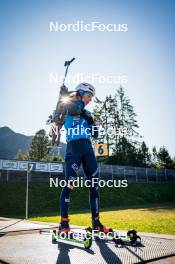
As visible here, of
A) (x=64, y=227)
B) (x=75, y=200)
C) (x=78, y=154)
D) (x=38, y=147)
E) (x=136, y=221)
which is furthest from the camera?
(x=38, y=147)

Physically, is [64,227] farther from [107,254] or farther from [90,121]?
[90,121]

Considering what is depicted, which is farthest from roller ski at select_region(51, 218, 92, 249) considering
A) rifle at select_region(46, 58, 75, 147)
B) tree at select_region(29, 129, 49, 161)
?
tree at select_region(29, 129, 49, 161)

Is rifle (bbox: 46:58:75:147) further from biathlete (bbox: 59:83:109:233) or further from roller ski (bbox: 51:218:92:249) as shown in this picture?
roller ski (bbox: 51:218:92:249)

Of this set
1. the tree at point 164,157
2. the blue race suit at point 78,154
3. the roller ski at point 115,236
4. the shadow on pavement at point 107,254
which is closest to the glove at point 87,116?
the blue race suit at point 78,154

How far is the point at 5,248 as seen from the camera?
3098 mm

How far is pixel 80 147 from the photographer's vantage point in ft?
13.1

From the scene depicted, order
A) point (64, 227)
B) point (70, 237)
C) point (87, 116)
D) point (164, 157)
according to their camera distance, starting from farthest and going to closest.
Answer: point (164, 157), point (87, 116), point (64, 227), point (70, 237)

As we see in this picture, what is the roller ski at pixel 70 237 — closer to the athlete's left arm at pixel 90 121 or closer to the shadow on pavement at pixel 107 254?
the shadow on pavement at pixel 107 254

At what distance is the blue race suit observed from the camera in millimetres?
3852

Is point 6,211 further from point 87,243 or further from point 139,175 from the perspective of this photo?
point 139,175

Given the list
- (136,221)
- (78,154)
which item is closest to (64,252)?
(78,154)

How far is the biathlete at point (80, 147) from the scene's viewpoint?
383 centimetres

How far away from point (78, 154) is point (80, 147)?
0.38ft

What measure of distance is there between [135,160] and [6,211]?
39.0 m
